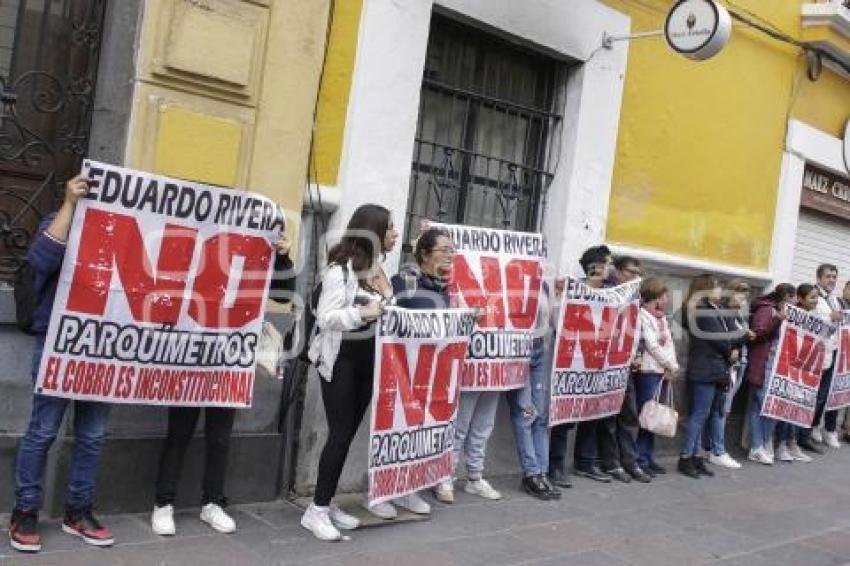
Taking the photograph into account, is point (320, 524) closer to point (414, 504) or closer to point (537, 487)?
point (414, 504)

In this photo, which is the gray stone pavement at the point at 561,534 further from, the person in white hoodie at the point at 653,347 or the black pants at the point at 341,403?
the person in white hoodie at the point at 653,347

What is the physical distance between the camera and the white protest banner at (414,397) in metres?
5.38

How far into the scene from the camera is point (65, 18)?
16.8 ft

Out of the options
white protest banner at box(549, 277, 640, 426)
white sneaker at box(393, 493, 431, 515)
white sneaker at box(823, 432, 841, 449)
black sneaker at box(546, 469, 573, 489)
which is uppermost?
white protest banner at box(549, 277, 640, 426)

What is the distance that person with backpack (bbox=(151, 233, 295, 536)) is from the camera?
16.5 ft

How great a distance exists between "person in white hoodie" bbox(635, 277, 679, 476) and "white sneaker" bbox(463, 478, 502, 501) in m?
1.84

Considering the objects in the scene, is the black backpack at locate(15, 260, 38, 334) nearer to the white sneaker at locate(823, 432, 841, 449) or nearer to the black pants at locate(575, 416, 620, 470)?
the black pants at locate(575, 416, 620, 470)

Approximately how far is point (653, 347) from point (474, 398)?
1937 millimetres

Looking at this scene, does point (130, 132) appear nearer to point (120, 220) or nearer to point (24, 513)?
point (120, 220)

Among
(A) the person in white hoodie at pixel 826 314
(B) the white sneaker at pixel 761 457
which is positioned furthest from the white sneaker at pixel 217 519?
(A) the person in white hoodie at pixel 826 314

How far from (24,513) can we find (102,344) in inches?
34.3

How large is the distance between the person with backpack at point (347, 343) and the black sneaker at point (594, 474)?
288 centimetres

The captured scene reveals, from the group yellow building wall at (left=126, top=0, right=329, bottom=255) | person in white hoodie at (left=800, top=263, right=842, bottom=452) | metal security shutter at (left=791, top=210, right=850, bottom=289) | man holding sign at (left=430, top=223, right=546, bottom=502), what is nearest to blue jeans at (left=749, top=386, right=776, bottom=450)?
person in white hoodie at (left=800, top=263, right=842, bottom=452)

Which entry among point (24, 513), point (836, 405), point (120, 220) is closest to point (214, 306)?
point (120, 220)
